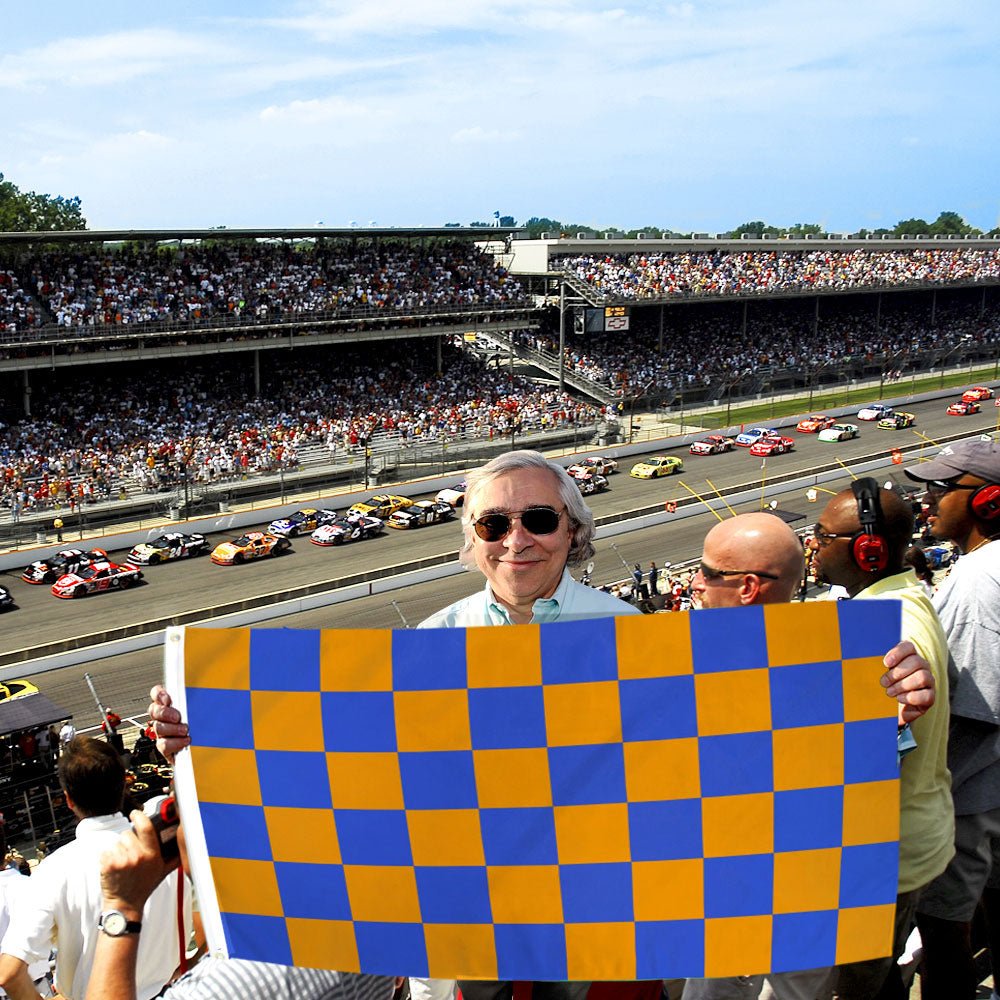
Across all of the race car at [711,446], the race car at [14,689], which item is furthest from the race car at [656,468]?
the race car at [14,689]

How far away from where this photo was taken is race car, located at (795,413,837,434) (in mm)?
47709

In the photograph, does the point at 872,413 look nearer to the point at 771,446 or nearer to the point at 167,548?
the point at 771,446

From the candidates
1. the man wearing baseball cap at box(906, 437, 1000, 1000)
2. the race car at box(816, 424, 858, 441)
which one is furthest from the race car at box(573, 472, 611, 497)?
the man wearing baseball cap at box(906, 437, 1000, 1000)

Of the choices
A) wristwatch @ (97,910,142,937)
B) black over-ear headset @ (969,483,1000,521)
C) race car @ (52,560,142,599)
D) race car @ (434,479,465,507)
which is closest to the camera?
wristwatch @ (97,910,142,937)

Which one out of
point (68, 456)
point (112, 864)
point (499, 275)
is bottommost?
point (68, 456)

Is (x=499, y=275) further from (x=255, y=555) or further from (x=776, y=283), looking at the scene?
(x=255, y=555)

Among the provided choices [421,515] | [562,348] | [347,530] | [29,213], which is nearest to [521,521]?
[347,530]

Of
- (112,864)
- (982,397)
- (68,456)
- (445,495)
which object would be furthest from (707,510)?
(112,864)

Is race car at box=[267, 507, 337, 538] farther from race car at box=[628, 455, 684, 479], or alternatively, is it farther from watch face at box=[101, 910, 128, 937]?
watch face at box=[101, 910, 128, 937]

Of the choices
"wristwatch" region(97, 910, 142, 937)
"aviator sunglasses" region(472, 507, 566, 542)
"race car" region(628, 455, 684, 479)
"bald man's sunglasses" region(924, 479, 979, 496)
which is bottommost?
"race car" region(628, 455, 684, 479)

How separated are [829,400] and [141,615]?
128 ft

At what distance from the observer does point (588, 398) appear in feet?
169

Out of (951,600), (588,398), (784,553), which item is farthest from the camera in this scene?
(588,398)

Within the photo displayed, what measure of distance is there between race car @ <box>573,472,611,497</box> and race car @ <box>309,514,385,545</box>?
7659 millimetres
